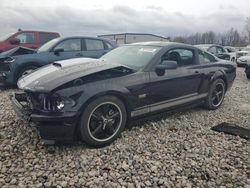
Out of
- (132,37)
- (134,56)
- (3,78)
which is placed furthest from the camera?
(132,37)

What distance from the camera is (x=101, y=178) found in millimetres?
2684

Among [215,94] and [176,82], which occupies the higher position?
[176,82]

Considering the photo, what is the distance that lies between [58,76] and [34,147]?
1.01m

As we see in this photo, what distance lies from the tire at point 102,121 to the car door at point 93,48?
14.5 ft

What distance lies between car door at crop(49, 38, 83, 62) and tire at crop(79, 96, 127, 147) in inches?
160

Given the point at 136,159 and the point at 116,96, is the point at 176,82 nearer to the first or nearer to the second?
the point at 116,96

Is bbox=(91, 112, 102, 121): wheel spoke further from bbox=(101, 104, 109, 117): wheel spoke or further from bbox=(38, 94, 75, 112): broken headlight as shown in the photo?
bbox=(38, 94, 75, 112): broken headlight

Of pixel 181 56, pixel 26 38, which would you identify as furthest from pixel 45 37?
pixel 181 56

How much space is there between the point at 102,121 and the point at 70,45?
15.0 ft

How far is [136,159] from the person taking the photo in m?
3.08

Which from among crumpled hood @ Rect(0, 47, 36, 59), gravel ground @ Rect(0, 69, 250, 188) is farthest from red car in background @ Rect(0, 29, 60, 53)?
gravel ground @ Rect(0, 69, 250, 188)

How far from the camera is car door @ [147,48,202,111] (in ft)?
12.8

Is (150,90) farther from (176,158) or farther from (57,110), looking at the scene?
(57,110)

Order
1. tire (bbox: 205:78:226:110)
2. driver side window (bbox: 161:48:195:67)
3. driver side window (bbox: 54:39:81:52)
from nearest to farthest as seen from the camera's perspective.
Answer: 1. driver side window (bbox: 161:48:195:67)
2. tire (bbox: 205:78:226:110)
3. driver side window (bbox: 54:39:81:52)
